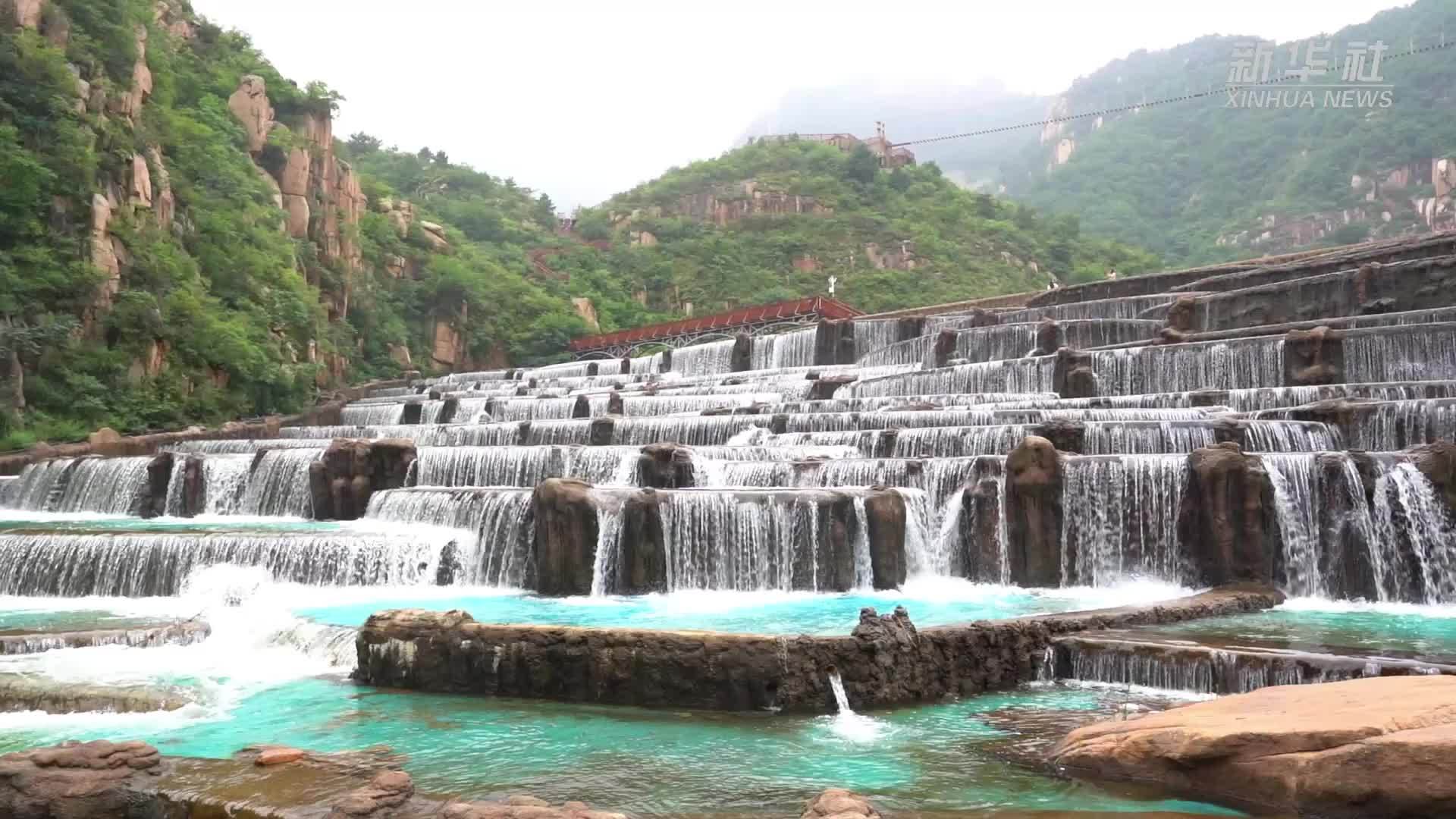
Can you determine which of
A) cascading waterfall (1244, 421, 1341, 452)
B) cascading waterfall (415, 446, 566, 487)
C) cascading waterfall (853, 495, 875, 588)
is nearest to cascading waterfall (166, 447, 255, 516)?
cascading waterfall (415, 446, 566, 487)

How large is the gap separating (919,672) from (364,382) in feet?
115

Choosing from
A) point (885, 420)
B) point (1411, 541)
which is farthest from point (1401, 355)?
point (885, 420)

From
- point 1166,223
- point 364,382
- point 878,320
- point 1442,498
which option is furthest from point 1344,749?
point 1166,223

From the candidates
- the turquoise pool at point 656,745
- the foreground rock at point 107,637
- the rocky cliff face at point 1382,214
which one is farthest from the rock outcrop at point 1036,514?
the rocky cliff face at point 1382,214

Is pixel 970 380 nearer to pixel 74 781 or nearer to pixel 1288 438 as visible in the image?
pixel 1288 438

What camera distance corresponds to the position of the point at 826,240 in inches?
2542

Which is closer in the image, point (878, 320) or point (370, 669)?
point (370, 669)

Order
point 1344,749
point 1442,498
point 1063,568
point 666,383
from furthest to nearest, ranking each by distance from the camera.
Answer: point 666,383
point 1063,568
point 1442,498
point 1344,749

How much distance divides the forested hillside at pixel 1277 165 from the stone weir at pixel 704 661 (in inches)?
2549

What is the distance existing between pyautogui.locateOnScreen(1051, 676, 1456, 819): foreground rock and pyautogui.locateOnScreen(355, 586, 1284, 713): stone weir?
2.08 metres

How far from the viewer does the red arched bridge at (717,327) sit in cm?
4228

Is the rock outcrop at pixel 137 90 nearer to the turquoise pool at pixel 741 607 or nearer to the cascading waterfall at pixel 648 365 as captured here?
the cascading waterfall at pixel 648 365

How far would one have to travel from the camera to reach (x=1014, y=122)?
188750 mm

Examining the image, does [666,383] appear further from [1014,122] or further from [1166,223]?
[1014,122]
